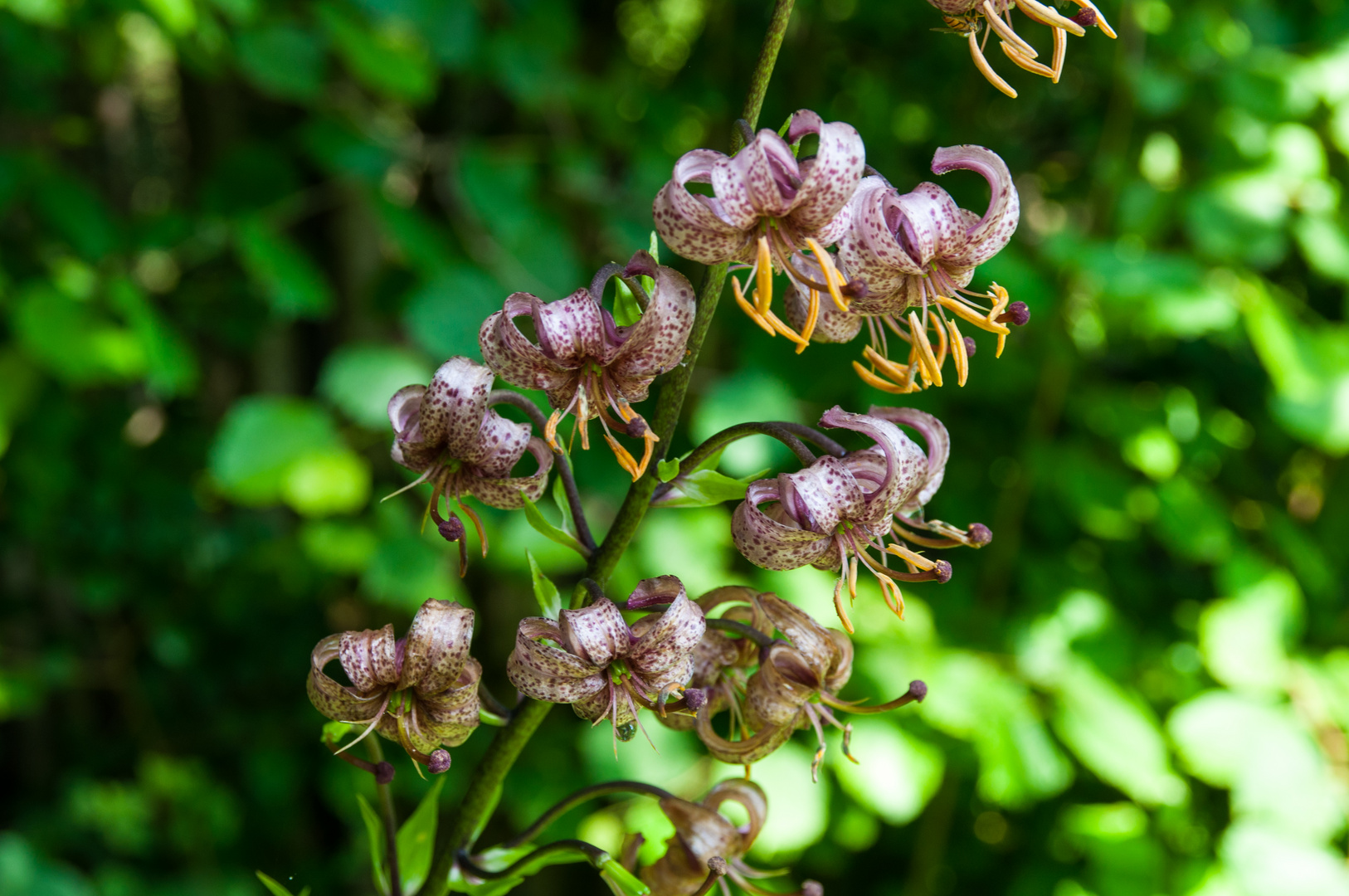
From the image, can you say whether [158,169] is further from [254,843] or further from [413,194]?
[254,843]

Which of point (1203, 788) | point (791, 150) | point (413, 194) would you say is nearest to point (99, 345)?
point (413, 194)

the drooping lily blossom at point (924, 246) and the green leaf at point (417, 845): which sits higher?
the drooping lily blossom at point (924, 246)

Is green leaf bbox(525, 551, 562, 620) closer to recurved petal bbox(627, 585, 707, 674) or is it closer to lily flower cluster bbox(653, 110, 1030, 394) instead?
recurved petal bbox(627, 585, 707, 674)

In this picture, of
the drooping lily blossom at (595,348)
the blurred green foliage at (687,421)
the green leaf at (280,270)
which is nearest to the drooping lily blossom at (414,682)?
the drooping lily blossom at (595,348)

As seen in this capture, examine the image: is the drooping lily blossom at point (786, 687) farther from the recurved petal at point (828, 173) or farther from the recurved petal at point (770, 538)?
the recurved petal at point (828, 173)

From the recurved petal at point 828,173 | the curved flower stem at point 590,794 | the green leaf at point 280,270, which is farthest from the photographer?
the green leaf at point 280,270

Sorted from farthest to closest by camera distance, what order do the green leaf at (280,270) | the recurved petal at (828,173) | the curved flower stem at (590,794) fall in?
the green leaf at (280,270) → the curved flower stem at (590,794) → the recurved petal at (828,173)
